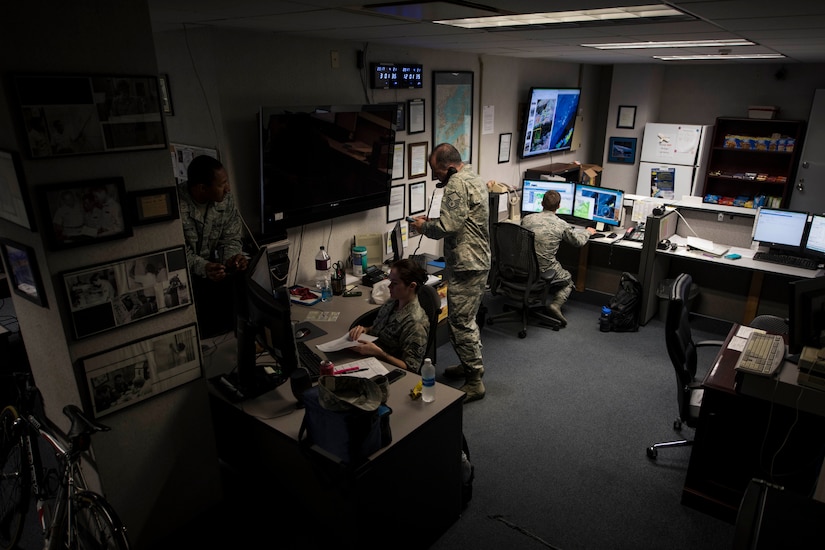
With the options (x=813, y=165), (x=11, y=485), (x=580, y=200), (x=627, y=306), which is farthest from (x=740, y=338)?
(x=813, y=165)

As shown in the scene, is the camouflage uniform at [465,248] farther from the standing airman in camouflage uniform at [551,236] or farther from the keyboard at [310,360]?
the keyboard at [310,360]

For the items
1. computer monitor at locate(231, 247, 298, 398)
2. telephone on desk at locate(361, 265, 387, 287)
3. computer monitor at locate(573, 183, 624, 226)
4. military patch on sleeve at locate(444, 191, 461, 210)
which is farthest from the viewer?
computer monitor at locate(573, 183, 624, 226)

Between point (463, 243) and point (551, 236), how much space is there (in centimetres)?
128

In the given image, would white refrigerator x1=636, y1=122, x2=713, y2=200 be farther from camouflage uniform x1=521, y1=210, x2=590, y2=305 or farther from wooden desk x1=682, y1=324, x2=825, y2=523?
wooden desk x1=682, y1=324, x2=825, y2=523

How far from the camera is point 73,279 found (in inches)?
70.4

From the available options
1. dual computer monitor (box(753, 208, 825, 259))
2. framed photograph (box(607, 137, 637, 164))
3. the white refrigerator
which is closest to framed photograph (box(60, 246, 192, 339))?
dual computer monitor (box(753, 208, 825, 259))

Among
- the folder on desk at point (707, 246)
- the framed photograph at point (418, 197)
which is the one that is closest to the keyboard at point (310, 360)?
the framed photograph at point (418, 197)

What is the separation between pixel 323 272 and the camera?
3.62 meters

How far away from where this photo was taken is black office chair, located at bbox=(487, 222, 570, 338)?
427 centimetres

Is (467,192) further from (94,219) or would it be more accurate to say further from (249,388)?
(94,219)

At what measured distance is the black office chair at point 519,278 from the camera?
14.0 feet

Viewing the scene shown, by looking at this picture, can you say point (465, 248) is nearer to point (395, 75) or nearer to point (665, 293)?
point (395, 75)

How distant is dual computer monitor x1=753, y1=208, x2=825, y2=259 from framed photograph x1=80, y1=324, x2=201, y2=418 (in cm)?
427

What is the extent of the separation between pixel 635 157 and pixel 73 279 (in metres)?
6.56
